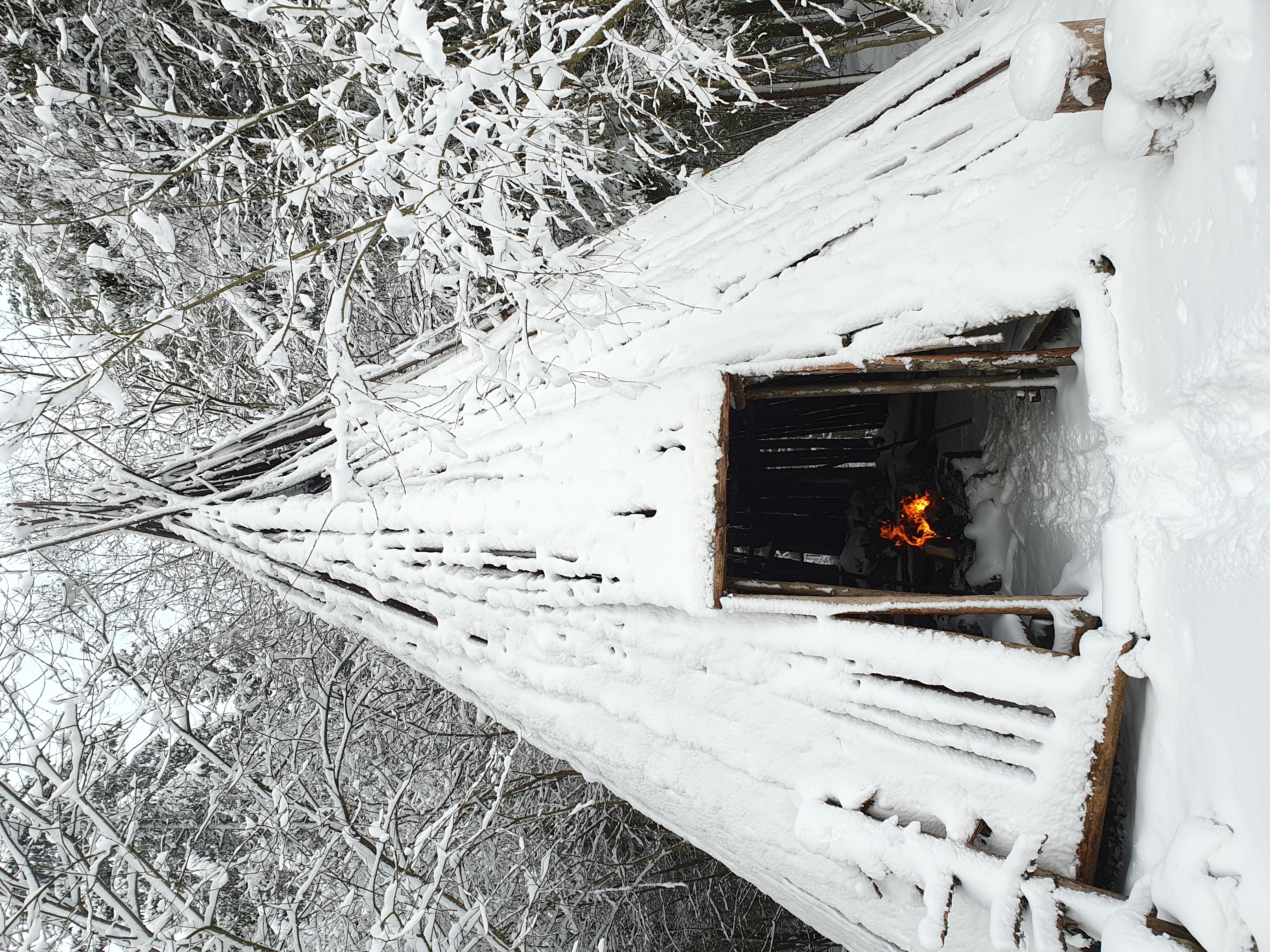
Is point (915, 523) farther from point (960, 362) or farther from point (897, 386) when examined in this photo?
point (960, 362)

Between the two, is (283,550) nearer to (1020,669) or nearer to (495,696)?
(495,696)

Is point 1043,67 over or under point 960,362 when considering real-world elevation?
over

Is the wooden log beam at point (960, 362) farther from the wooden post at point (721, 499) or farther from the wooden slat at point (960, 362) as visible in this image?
the wooden post at point (721, 499)

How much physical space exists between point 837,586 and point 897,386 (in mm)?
795

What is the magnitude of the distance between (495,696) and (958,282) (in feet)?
7.64

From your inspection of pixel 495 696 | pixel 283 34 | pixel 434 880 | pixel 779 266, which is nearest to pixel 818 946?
pixel 434 880

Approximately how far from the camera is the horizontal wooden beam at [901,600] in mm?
1976

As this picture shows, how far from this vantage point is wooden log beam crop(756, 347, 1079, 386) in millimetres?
2162

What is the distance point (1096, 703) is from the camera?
177 centimetres

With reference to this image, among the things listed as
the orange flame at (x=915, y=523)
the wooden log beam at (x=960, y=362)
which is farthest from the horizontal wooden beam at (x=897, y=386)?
the orange flame at (x=915, y=523)

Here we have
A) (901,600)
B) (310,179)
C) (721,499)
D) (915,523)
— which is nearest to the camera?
(901,600)

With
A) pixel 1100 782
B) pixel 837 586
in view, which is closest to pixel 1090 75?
pixel 1100 782

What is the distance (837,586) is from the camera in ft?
9.29

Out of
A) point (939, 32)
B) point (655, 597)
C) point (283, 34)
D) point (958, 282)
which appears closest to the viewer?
point (958, 282)
